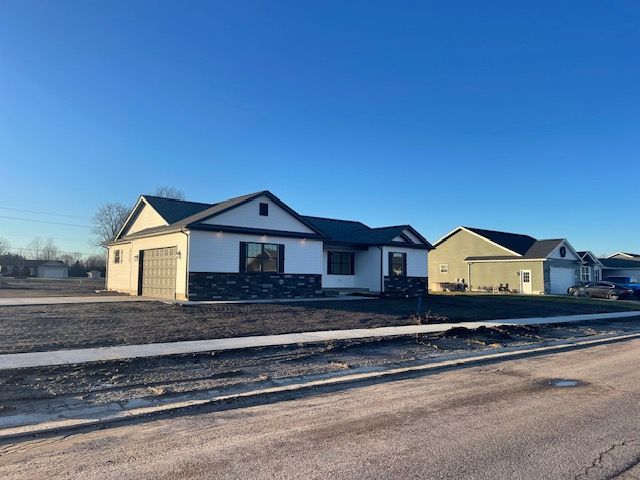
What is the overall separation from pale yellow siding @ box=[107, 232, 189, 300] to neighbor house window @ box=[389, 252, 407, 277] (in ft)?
42.7

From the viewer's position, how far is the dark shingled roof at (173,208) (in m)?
25.5

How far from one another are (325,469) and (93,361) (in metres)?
6.38

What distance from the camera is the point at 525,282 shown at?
42.3 metres

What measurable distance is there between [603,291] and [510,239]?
35.4 feet

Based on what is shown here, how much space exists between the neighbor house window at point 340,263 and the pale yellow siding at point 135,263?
9.90 metres

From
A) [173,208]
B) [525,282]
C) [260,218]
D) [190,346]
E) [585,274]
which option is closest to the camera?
[190,346]

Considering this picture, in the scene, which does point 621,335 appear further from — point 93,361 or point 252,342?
point 93,361

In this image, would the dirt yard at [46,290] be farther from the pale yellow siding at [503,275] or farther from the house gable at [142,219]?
the pale yellow siding at [503,275]

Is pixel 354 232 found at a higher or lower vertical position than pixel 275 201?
lower

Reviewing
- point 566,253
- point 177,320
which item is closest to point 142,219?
point 177,320

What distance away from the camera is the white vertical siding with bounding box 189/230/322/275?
21.8 metres

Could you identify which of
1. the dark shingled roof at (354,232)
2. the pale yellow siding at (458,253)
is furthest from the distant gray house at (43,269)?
the dark shingled roof at (354,232)

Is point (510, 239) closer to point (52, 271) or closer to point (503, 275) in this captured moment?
point (503, 275)

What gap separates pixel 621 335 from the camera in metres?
16.0
